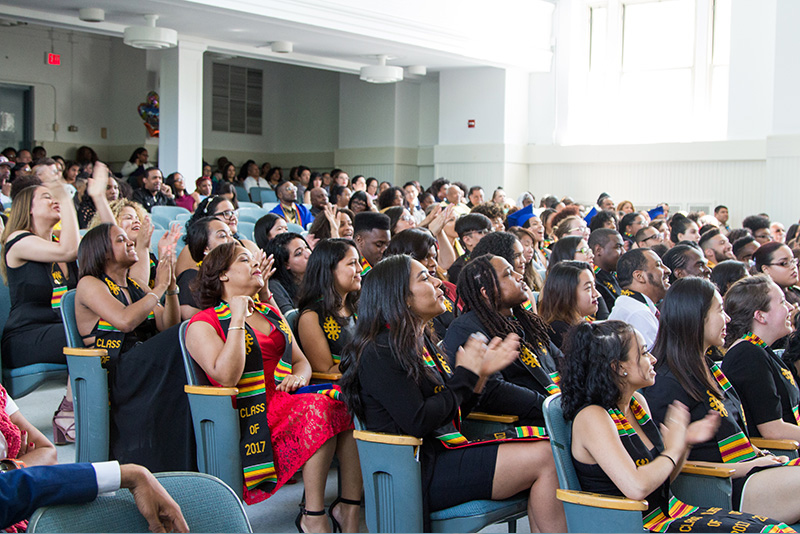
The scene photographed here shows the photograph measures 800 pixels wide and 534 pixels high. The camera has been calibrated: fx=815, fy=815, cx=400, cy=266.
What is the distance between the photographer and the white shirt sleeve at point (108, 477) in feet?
4.60

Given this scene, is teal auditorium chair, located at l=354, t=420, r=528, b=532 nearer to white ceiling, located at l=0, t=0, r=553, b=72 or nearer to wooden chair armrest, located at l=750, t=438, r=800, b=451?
wooden chair armrest, located at l=750, t=438, r=800, b=451

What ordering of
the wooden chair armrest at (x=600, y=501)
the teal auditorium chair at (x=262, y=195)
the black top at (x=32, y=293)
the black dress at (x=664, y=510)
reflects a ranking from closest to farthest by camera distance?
the wooden chair armrest at (x=600, y=501)
the black dress at (x=664, y=510)
the black top at (x=32, y=293)
the teal auditorium chair at (x=262, y=195)

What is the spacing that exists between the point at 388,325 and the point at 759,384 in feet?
4.44

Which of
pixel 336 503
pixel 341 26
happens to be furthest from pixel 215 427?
pixel 341 26

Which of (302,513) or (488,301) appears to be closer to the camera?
(302,513)

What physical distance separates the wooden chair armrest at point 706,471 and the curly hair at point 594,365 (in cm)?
37

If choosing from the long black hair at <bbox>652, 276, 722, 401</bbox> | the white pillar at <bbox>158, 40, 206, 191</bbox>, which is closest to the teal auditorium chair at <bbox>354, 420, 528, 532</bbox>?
the long black hair at <bbox>652, 276, 722, 401</bbox>

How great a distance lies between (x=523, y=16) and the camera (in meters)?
12.5

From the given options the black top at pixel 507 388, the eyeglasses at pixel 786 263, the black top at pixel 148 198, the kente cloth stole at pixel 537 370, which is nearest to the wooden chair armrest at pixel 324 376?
the black top at pixel 507 388

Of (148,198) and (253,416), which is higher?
(148,198)

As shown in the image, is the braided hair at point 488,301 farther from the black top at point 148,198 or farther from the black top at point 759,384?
the black top at point 148,198

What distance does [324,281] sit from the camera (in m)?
3.21

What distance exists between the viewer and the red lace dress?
2766 millimetres

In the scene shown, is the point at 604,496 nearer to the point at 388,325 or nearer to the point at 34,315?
the point at 388,325
